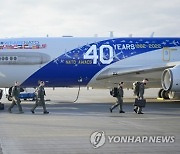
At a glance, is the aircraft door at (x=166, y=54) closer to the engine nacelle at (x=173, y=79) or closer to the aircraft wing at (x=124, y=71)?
the aircraft wing at (x=124, y=71)

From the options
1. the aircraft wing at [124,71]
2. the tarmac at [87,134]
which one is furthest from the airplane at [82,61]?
the tarmac at [87,134]

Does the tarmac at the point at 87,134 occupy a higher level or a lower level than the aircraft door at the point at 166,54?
lower

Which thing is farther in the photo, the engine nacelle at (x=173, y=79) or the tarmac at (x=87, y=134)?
the engine nacelle at (x=173, y=79)

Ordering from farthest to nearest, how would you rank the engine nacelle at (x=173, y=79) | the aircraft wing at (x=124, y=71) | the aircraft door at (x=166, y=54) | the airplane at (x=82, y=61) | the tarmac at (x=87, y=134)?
the aircraft door at (x=166, y=54), the aircraft wing at (x=124, y=71), the airplane at (x=82, y=61), the engine nacelle at (x=173, y=79), the tarmac at (x=87, y=134)

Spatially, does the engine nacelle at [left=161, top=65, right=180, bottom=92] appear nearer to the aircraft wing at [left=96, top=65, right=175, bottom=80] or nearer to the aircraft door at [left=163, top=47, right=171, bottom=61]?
the aircraft wing at [left=96, top=65, right=175, bottom=80]

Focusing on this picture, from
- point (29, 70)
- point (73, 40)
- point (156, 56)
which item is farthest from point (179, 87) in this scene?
point (29, 70)

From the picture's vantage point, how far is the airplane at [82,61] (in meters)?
21.2

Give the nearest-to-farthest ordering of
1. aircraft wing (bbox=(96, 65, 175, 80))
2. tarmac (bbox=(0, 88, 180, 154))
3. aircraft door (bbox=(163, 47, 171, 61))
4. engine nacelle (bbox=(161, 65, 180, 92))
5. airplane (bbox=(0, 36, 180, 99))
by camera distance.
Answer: tarmac (bbox=(0, 88, 180, 154)) → engine nacelle (bbox=(161, 65, 180, 92)) → airplane (bbox=(0, 36, 180, 99)) → aircraft wing (bbox=(96, 65, 175, 80)) → aircraft door (bbox=(163, 47, 171, 61))

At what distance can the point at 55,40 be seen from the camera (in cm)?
2214

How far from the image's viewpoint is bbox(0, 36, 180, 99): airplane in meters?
21.2

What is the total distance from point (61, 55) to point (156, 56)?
18.7ft

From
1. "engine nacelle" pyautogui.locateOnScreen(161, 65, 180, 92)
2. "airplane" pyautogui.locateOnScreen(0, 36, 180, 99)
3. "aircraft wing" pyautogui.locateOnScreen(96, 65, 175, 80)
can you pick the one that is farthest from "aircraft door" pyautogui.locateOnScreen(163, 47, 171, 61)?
"engine nacelle" pyautogui.locateOnScreen(161, 65, 180, 92)

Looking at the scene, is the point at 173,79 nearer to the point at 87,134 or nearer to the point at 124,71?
the point at 124,71

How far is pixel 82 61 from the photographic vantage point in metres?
21.7
